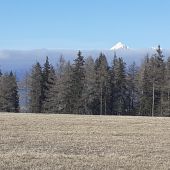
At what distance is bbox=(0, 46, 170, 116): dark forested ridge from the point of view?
89.9 metres

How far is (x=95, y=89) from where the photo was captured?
91.6m

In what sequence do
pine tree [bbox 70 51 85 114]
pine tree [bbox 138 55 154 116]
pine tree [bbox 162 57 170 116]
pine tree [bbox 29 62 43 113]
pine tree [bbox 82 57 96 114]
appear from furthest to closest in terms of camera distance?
pine tree [bbox 29 62 43 113], pine tree [bbox 82 57 96 114], pine tree [bbox 138 55 154 116], pine tree [bbox 70 51 85 114], pine tree [bbox 162 57 170 116]

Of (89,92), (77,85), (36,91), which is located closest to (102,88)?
(89,92)

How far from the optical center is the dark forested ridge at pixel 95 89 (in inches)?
3541

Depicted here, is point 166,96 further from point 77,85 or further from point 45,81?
point 45,81

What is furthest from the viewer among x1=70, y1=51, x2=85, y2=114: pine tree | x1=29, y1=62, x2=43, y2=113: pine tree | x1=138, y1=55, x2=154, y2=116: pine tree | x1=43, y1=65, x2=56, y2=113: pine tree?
x1=29, y1=62, x2=43, y2=113: pine tree

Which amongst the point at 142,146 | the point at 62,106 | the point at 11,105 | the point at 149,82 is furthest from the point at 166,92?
the point at 142,146

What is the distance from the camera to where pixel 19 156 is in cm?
1741

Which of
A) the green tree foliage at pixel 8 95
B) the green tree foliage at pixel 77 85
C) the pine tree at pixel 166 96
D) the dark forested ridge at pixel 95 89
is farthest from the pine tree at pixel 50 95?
the pine tree at pixel 166 96

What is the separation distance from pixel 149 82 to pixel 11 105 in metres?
25.4

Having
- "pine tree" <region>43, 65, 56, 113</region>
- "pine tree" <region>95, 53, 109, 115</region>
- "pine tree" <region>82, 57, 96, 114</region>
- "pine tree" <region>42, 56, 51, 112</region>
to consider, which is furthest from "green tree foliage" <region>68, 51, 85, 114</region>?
"pine tree" <region>42, 56, 51, 112</region>

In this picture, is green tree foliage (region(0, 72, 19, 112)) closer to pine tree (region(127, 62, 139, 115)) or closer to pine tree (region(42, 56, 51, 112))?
pine tree (region(42, 56, 51, 112))

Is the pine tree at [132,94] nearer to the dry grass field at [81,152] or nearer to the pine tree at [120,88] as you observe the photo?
the pine tree at [120,88]

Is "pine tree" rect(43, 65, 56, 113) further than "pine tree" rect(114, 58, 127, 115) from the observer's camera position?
No
